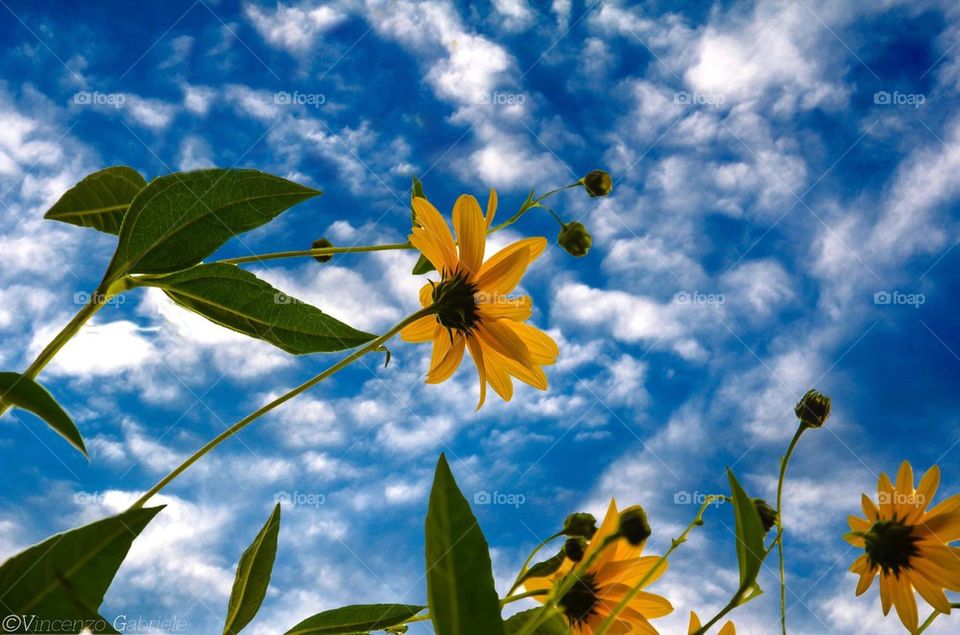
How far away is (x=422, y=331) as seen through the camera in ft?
3.58

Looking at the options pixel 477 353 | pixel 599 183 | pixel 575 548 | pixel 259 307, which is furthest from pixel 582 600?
pixel 599 183

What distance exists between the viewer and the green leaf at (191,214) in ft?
1.97

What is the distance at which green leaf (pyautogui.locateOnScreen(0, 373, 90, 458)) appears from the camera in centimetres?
47

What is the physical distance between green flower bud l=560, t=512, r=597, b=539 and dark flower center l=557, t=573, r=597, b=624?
2.0 inches

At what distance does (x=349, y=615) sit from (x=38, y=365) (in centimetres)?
33

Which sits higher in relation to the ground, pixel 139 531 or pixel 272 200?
pixel 272 200

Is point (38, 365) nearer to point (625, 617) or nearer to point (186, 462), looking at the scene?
point (186, 462)

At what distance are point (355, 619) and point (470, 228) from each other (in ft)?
1.70

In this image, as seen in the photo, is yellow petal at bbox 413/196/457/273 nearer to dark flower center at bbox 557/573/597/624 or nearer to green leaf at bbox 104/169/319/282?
green leaf at bbox 104/169/319/282

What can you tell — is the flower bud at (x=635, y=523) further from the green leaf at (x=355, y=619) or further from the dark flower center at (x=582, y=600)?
the green leaf at (x=355, y=619)

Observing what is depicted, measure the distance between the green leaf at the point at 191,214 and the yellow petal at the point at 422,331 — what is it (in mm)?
479

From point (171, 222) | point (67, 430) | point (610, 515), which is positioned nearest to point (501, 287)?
point (610, 515)

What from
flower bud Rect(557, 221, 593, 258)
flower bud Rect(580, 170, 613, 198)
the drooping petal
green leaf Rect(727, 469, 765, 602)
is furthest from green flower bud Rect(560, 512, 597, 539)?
flower bud Rect(580, 170, 613, 198)

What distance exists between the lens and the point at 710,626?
0.52 m
